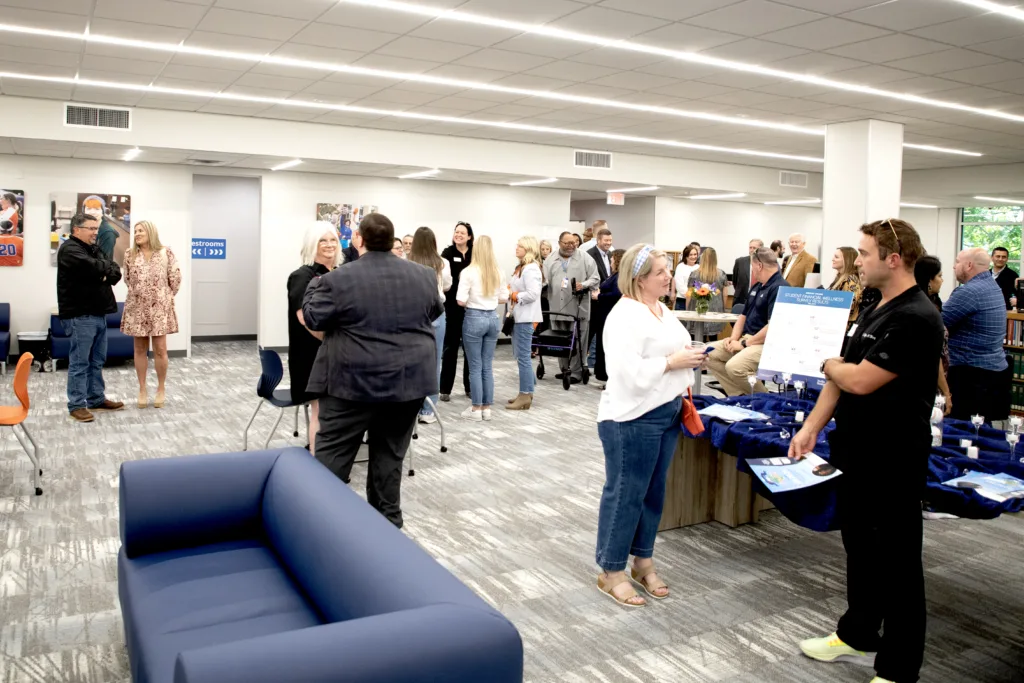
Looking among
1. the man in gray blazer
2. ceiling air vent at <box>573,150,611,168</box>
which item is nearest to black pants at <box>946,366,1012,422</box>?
the man in gray blazer

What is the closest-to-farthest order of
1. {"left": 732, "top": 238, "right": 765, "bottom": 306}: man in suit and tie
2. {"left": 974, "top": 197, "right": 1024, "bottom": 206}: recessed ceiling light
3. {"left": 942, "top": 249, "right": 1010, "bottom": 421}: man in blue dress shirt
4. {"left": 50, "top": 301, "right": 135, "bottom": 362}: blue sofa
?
{"left": 942, "top": 249, "right": 1010, "bottom": 421}: man in blue dress shirt
{"left": 50, "top": 301, "right": 135, "bottom": 362}: blue sofa
{"left": 732, "top": 238, "right": 765, "bottom": 306}: man in suit and tie
{"left": 974, "top": 197, "right": 1024, "bottom": 206}: recessed ceiling light

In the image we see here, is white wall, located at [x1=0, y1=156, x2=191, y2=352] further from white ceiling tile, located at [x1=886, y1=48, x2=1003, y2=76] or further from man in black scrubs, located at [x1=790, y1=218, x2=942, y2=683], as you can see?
man in black scrubs, located at [x1=790, y1=218, x2=942, y2=683]

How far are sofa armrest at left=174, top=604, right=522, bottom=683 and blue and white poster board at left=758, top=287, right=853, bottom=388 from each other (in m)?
3.30

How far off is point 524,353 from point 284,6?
397 centimetres

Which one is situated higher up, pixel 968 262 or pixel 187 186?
pixel 187 186

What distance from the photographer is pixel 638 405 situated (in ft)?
11.8

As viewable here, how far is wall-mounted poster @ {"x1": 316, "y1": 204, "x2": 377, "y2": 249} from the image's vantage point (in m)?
13.5

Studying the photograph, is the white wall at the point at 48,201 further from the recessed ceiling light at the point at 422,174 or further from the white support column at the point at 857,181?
the white support column at the point at 857,181

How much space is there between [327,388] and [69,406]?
4829 millimetres

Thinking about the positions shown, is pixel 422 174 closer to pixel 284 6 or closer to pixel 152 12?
pixel 152 12

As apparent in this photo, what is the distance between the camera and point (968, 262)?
6.51 metres

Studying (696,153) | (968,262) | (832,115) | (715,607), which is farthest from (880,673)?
(696,153)

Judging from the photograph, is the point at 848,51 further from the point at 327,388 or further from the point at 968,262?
the point at 327,388

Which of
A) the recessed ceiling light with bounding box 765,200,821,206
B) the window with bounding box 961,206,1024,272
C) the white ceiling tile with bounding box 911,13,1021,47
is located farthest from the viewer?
the window with bounding box 961,206,1024,272
